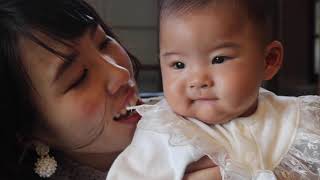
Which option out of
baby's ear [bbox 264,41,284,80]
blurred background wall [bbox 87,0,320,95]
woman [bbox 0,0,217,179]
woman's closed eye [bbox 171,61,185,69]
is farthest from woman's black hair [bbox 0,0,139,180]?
blurred background wall [bbox 87,0,320,95]

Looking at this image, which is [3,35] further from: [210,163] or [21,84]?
[210,163]

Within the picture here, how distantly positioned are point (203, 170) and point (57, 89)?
36 cm

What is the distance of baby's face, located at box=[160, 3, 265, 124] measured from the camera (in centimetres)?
83

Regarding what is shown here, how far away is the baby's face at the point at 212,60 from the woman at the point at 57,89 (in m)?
0.26

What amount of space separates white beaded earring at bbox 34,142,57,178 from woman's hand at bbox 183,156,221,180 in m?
0.36

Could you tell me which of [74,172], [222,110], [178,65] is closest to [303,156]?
[222,110]

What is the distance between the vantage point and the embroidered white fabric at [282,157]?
34.7 inches

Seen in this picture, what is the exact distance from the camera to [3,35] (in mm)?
1054

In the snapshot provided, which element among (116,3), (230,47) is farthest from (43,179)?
(116,3)

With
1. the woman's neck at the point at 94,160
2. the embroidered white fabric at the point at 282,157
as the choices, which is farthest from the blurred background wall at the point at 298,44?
the embroidered white fabric at the point at 282,157

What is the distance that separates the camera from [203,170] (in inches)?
36.9

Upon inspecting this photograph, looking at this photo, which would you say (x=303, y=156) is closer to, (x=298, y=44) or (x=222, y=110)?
(x=222, y=110)

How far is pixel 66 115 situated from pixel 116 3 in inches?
87.9

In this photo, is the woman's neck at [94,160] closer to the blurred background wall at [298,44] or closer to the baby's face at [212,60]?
the baby's face at [212,60]
